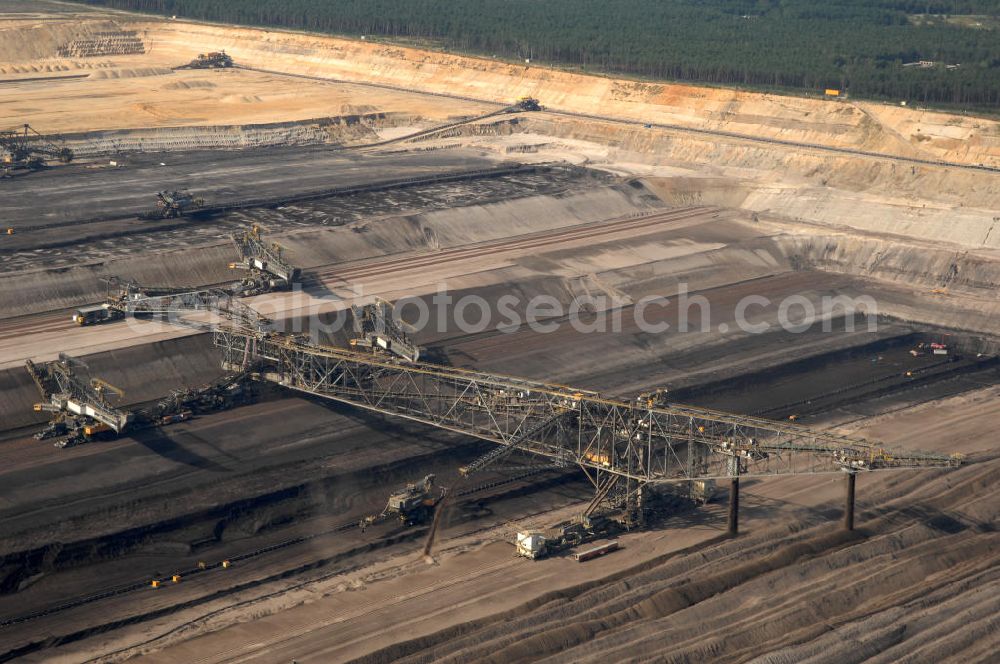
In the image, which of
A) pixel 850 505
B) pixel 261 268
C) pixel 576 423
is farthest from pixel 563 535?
pixel 261 268

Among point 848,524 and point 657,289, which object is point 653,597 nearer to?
point 848,524

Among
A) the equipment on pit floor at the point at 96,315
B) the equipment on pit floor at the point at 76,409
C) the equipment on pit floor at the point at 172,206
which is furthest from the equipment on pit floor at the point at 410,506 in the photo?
the equipment on pit floor at the point at 172,206

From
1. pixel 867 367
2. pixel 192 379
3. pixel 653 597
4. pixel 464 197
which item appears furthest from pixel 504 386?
pixel 464 197

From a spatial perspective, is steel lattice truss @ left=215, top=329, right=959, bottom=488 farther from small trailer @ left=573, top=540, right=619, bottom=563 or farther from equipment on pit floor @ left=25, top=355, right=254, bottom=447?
small trailer @ left=573, top=540, right=619, bottom=563

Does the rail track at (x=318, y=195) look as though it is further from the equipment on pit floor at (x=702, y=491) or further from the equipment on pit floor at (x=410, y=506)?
the equipment on pit floor at (x=702, y=491)

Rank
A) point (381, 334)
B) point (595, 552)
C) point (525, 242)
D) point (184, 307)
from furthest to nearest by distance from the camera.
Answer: point (525, 242) → point (184, 307) → point (381, 334) → point (595, 552)

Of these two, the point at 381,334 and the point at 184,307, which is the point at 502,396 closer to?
the point at 381,334
